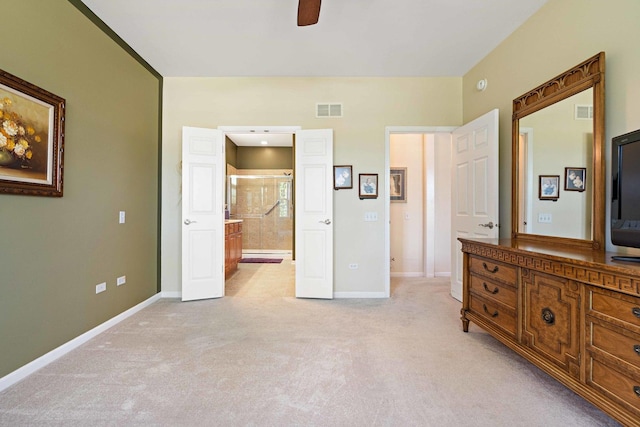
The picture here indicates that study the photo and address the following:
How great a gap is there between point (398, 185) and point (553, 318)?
323cm

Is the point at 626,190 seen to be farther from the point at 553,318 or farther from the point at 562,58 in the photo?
the point at 562,58

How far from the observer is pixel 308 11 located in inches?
77.7

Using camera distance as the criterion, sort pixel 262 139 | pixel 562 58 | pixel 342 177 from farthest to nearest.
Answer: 1. pixel 262 139
2. pixel 342 177
3. pixel 562 58

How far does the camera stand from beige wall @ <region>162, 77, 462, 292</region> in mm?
3629

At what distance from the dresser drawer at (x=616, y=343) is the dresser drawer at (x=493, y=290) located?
534 millimetres

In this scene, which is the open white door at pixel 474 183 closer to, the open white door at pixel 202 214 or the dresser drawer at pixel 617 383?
the dresser drawer at pixel 617 383

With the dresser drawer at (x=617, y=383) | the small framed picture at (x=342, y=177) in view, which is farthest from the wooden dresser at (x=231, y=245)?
the dresser drawer at (x=617, y=383)

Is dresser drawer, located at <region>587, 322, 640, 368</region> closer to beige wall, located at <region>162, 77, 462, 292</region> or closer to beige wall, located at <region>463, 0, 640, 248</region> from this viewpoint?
beige wall, located at <region>463, 0, 640, 248</region>

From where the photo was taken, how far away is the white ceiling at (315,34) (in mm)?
2393

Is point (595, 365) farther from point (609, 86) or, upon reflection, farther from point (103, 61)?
point (103, 61)

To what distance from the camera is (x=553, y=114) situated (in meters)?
2.23

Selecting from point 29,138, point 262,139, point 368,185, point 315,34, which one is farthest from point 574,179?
point 262,139

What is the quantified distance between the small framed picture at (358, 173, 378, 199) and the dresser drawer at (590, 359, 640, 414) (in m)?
2.53

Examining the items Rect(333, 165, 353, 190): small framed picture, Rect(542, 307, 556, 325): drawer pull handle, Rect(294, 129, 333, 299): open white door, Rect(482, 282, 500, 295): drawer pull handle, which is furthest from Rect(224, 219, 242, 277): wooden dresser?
Rect(542, 307, 556, 325): drawer pull handle
